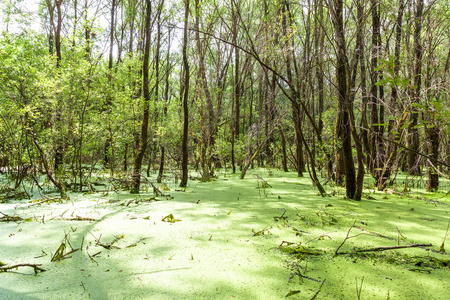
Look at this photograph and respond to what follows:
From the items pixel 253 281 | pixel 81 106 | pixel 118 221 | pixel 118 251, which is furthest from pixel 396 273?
pixel 81 106

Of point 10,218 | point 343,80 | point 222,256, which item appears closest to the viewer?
point 222,256

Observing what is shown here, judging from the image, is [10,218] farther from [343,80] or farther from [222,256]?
[343,80]

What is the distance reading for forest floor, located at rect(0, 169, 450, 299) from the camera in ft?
3.83

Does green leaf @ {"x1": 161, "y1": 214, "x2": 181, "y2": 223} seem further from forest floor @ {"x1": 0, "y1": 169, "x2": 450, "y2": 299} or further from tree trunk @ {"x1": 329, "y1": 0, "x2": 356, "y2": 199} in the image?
tree trunk @ {"x1": 329, "y1": 0, "x2": 356, "y2": 199}

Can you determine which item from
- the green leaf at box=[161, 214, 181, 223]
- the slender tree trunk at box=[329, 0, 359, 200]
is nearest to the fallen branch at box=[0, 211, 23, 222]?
the green leaf at box=[161, 214, 181, 223]

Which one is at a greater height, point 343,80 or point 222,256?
point 343,80

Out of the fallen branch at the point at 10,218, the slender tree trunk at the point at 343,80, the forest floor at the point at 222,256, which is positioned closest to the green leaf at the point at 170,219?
the forest floor at the point at 222,256

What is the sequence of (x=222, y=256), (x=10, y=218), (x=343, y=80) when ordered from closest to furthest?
(x=222, y=256)
(x=10, y=218)
(x=343, y=80)

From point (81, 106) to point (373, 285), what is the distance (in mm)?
5477

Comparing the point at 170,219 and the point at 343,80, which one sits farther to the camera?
the point at 343,80

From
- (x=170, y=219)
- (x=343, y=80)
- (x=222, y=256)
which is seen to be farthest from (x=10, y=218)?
(x=343, y=80)

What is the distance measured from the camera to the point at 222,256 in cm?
154

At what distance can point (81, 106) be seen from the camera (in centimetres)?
495

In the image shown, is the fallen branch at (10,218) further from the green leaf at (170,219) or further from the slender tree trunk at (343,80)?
the slender tree trunk at (343,80)
